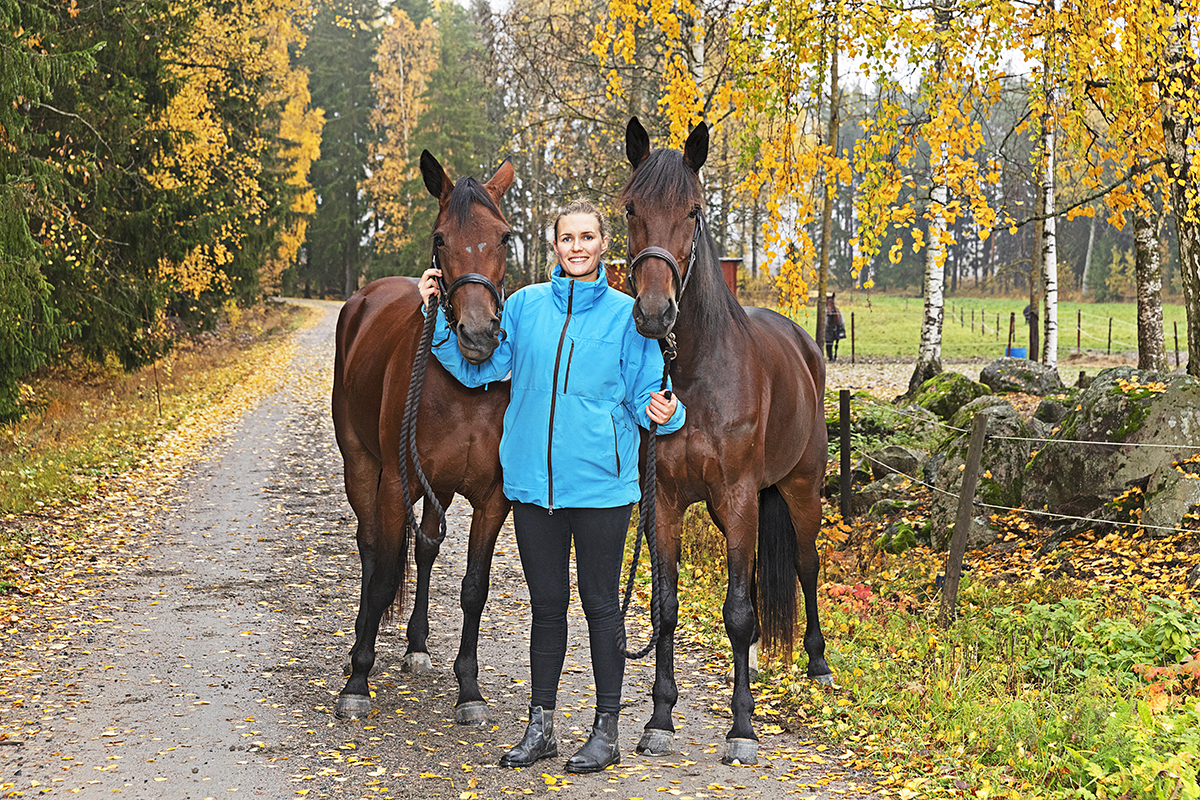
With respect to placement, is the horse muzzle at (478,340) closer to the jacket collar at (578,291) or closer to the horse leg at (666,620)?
the jacket collar at (578,291)

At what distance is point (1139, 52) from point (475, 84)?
34.8 meters

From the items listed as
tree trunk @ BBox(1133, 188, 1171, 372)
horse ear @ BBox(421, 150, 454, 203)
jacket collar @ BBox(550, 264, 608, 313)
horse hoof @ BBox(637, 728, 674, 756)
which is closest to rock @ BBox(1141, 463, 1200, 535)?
horse hoof @ BBox(637, 728, 674, 756)

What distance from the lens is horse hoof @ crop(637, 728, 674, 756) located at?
3.95 m

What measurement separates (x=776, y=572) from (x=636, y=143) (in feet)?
8.03

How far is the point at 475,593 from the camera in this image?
13.7 feet

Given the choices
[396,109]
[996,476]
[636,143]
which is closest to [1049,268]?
[996,476]

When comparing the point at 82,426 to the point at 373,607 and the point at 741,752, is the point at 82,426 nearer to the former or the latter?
the point at 373,607

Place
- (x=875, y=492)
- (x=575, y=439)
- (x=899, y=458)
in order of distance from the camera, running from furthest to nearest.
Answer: (x=899, y=458)
(x=875, y=492)
(x=575, y=439)

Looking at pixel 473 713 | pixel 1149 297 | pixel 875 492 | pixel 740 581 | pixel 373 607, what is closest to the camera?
pixel 740 581

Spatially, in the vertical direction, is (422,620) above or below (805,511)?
below

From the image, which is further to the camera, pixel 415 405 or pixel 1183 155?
pixel 1183 155

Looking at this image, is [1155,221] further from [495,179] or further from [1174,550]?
[495,179]

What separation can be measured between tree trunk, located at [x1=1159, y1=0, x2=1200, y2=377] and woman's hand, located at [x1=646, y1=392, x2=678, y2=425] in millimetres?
4108

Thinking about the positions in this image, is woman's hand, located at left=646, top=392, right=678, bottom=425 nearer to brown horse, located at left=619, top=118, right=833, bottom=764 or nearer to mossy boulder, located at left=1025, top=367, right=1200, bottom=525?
brown horse, located at left=619, top=118, right=833, bottom=764
